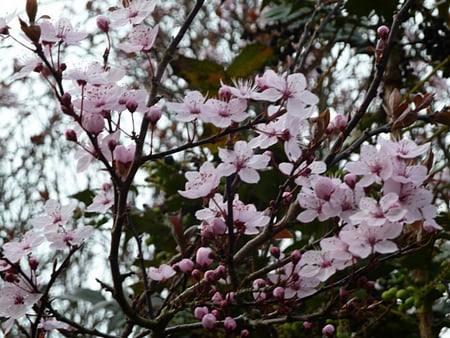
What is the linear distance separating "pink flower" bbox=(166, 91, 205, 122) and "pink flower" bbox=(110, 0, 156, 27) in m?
0.12

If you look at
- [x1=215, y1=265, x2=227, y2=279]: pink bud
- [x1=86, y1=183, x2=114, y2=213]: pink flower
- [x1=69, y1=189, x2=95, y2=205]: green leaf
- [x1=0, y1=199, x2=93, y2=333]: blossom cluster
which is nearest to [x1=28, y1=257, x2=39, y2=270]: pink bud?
[x1=0, y1=199, x2=93, y2=333]: blossom cluster

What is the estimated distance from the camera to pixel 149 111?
0.72 meters

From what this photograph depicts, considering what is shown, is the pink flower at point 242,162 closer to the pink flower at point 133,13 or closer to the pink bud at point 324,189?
the pink bud at point 324,189

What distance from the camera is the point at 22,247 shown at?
0.78 meters

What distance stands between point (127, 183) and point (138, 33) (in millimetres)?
200

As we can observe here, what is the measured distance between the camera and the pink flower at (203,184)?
2.47 feet

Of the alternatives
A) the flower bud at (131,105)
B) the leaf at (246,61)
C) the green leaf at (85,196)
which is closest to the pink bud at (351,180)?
the flower bud at (131,105)

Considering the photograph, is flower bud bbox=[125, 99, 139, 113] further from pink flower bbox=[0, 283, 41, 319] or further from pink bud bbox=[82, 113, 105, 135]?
pink flower bbox=[0, 283, 41, 319]

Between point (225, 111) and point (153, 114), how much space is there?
76 millimetres

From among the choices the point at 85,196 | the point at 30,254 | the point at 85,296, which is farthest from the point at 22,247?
the point at 85,196

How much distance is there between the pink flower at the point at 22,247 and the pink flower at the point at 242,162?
233 millimetres

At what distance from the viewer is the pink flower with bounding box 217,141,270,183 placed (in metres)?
0.75

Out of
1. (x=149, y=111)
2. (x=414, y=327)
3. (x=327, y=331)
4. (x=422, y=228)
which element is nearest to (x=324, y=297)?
(x=414, y=327)

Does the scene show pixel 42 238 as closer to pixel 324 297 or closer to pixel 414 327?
pixel 324 297
